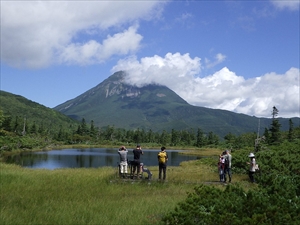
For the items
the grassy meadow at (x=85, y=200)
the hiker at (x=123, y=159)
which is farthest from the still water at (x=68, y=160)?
the grassy meadow at (x=85, y=200)

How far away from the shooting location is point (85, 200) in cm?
1145

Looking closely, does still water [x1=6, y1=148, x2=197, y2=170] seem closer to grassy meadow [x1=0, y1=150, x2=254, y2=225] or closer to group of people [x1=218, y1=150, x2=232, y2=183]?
grassy meadow [x1=0, y1=150, x2=254, y2=225]

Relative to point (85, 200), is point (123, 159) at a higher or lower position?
higher

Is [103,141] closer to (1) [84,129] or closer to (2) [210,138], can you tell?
(1) [84,129]

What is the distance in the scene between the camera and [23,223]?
7.63 metres

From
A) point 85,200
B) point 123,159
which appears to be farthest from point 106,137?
point 85,200

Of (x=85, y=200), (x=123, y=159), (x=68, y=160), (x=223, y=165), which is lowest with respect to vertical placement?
(x=68, y=160)

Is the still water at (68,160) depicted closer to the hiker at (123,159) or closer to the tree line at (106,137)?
the hiker at (123,159)

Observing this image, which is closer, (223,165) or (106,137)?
(223,165)

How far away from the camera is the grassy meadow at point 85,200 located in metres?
8.42

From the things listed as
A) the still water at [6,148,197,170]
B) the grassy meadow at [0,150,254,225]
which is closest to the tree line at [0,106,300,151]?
the still water at [6,148,197,170]

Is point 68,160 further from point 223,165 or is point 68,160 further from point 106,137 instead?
point 106,137

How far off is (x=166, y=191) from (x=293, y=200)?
819 centimetres

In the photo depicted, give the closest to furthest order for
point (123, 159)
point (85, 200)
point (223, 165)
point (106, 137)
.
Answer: point (85, 200)
point (123, 159)
point (223, 165)
point (106, 137)
